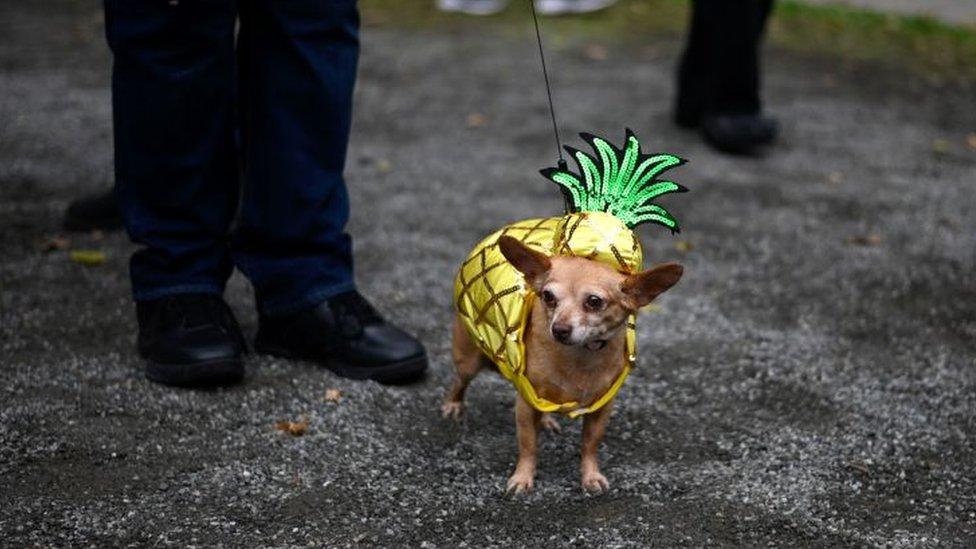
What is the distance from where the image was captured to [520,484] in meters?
2.29

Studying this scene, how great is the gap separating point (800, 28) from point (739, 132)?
280cm

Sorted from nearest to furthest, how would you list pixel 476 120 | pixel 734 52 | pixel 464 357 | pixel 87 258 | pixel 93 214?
pixel 464 357 < pixel 87 258 < pixel 93 214 < pixel 734 52 < pixel 476 120

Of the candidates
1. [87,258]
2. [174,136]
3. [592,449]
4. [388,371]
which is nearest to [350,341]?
[388,371]

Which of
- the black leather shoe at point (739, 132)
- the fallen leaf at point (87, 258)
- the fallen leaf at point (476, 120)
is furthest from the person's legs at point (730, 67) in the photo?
the fallen leaf at point (87, 258)

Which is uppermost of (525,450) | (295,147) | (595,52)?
(295,147)

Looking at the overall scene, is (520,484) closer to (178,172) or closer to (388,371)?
(388,371)

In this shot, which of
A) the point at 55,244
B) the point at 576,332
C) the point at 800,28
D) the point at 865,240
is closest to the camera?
the point at 576,332

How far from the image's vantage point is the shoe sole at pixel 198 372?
8.59 ft

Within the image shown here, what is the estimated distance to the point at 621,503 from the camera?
227 cm

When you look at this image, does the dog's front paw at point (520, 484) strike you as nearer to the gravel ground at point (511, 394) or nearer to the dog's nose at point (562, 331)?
the gravel ground at point (511, 394)

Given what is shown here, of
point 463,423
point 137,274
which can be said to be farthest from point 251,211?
point 463,423

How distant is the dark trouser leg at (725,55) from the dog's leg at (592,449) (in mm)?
2956

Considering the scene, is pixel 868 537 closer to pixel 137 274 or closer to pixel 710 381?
pixel 710 381

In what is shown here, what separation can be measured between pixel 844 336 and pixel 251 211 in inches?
64.4
